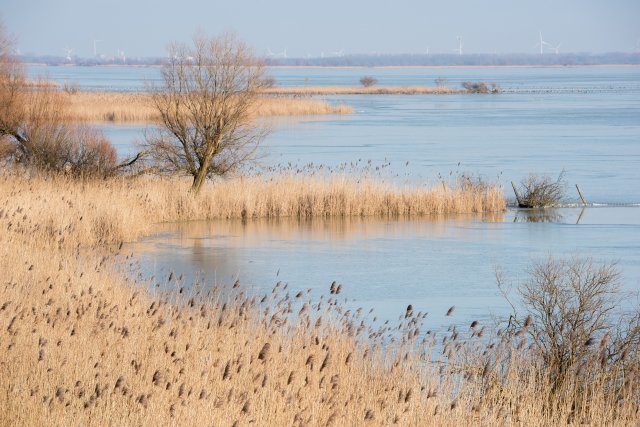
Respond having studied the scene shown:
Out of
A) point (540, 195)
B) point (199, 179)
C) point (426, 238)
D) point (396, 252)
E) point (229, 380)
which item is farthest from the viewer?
point (540, 195)

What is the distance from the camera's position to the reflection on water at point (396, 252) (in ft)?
53.1

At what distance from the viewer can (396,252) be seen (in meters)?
20.3

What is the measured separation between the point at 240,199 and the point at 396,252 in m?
5.38

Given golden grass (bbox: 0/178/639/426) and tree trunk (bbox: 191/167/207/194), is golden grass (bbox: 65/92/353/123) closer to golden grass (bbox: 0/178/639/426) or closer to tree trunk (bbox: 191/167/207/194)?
tree trunk (bbox: 191/167/207/194)

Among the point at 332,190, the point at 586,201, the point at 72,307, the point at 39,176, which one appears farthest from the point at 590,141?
the point at 72,307

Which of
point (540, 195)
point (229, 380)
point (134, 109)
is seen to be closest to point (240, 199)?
point (540, 195)

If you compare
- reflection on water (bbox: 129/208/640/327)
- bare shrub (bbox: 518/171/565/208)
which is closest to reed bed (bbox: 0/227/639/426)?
reflection on water (bbox: 129/208/640/327)

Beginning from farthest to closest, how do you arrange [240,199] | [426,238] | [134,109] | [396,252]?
[134,109] → [240,199] → [426,238] → [396,252]

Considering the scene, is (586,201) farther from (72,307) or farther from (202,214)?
(72,307)

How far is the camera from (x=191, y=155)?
82.0ft

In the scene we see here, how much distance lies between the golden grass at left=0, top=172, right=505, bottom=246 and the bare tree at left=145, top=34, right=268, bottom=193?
68 centimetres

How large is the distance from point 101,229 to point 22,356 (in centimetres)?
1201

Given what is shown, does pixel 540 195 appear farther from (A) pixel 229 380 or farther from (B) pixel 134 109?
(B) pixel 134 109

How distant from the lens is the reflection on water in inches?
637
